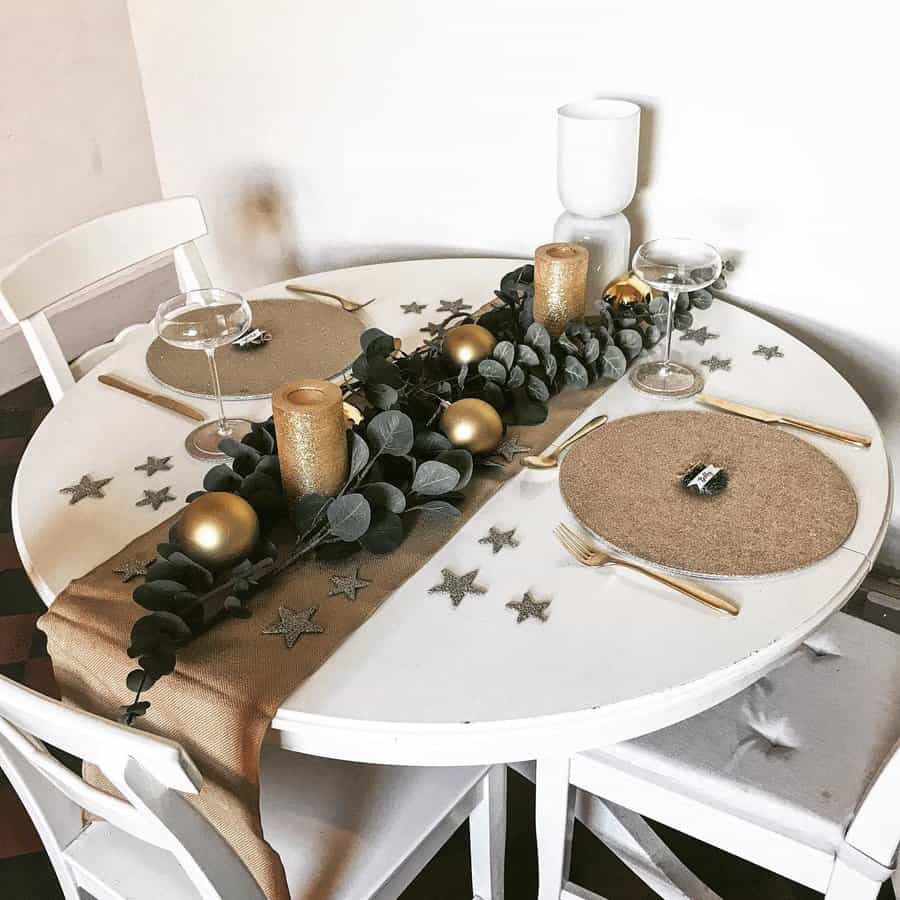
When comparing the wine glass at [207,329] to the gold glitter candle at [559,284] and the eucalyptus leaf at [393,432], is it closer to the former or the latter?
the eucalyptus leaf at [393,432]

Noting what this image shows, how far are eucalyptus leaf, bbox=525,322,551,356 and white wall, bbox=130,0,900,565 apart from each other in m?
0.45

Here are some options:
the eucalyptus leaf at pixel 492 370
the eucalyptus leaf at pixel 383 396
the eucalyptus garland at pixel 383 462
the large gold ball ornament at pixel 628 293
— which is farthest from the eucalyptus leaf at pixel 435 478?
the large gold ball ornament at pixel 628 293

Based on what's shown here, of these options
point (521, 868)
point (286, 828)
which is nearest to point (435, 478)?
point (286, 828)

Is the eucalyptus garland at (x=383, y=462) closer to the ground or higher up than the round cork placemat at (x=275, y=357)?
higher up

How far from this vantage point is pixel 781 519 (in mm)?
953

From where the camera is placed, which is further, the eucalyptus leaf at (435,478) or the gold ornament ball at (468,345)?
the gold ornament ball at (468,345)

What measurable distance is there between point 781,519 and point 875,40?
699mm

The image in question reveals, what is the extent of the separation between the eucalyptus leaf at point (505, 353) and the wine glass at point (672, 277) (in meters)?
0.18

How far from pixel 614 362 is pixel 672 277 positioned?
13cm

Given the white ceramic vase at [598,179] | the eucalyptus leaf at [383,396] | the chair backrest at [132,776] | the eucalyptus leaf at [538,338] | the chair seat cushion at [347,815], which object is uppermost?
the white ceramic vase at [598,179]

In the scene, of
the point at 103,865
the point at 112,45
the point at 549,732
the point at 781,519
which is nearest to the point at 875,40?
the point at 781,519

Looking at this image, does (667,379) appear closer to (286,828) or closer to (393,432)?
(393,432)

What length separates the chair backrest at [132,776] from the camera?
661 millimetres

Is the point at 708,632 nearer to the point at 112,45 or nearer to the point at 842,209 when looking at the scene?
the point at 842,209
